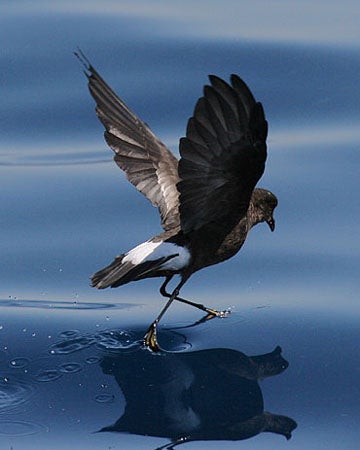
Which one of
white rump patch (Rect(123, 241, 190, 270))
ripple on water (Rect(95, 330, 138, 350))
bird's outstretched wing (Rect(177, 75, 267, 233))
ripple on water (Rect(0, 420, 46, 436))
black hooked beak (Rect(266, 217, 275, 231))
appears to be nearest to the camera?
bird's outstretched wing (Rect(177, 75, 267, 233))

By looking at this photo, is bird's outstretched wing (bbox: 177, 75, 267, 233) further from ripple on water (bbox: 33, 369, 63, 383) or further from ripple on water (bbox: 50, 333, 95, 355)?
ripple on water (bbox: 33, 369, 63, 383)

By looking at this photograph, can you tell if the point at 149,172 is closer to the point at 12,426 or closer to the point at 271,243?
the point at 271,243

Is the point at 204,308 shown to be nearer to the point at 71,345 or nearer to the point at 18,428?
the point at 71,345

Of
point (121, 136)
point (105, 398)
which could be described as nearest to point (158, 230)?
point (121, 136)

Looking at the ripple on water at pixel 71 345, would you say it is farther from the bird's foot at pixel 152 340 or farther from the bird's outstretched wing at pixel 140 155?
the bird's outstretched wing at pixel 140 155

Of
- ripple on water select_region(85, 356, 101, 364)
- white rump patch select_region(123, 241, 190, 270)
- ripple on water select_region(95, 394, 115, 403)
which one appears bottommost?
ripple on water select_region(95, 394, 115, 403)

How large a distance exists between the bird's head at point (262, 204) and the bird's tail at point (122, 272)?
669mm

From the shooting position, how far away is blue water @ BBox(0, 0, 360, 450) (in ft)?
18.8

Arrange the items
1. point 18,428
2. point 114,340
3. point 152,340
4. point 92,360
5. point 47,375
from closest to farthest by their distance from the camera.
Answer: point 18,428 < point 47,375 < point 92,360 < point 152,340 < point 114,340

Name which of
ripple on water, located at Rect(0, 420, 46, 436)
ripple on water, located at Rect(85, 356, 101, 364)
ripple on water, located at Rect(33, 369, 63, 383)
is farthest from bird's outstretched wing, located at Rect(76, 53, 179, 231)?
ripple on water, located at Rect(0, 420, 46, 436)

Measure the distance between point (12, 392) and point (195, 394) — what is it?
2.69 feet

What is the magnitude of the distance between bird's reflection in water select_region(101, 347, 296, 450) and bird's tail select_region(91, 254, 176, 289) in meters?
0.41

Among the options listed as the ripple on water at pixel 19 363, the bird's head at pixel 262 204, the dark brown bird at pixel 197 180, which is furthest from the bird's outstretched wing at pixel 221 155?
the ripple on water at pixel 19 363

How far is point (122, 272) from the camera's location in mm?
5988
